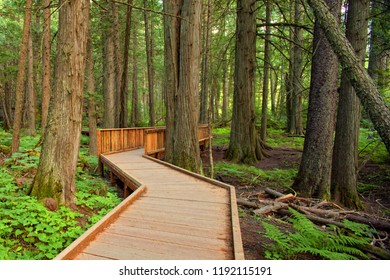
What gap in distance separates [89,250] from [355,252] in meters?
3.32

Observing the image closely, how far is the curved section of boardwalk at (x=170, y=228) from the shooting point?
8.91ft

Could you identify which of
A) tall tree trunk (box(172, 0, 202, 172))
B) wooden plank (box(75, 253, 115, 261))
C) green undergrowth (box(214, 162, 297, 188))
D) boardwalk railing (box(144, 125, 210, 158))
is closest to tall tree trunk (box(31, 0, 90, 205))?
wooden plank (box(75, 253, 115, 261))

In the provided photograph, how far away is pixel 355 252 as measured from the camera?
3529 mm

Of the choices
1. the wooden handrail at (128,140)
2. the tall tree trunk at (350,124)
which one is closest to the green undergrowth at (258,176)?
the tall tree trunk at (350,124)

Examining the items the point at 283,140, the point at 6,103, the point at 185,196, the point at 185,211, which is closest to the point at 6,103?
the point at 6,103

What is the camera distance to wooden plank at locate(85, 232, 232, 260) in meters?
2.68

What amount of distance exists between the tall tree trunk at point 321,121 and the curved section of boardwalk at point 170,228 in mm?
2678

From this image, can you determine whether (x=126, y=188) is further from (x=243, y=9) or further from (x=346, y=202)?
(x=243, y=9)

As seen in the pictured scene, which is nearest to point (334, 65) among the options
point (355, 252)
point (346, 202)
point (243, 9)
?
point (346, 202)

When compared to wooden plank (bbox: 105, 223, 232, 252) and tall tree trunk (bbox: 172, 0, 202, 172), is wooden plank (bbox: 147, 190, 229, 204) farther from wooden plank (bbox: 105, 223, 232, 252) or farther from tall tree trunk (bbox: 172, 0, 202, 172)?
tall tree trunk (bbox: 172, 0, 202, 172)

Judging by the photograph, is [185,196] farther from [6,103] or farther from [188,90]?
[6,103]

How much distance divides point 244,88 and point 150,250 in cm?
890

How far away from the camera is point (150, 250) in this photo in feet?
9.06
